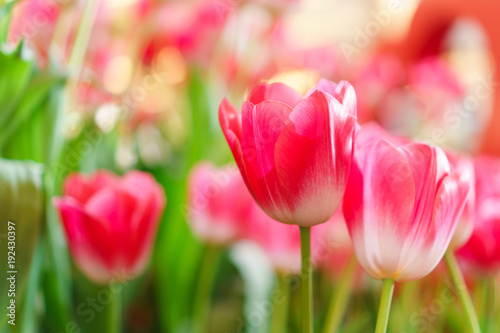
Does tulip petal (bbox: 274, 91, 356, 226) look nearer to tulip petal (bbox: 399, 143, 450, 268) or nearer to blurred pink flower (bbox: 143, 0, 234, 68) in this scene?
tulip petal (bbox: 399, 143, 450, 268)

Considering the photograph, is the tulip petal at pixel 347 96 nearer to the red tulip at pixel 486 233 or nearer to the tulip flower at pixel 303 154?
the tulip flower at pixel 303 154

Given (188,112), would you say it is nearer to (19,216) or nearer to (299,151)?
(19,216)

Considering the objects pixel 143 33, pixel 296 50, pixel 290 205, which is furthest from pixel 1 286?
pixel 296 50

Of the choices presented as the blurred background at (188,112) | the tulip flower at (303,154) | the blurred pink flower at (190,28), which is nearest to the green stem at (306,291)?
the tulip flower at (303,154)

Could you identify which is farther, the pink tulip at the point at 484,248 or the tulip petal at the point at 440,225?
the pink tulip at the point at 484,248

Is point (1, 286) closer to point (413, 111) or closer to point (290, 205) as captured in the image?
point (290, 205)

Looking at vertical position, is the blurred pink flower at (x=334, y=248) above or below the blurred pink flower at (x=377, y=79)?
below
